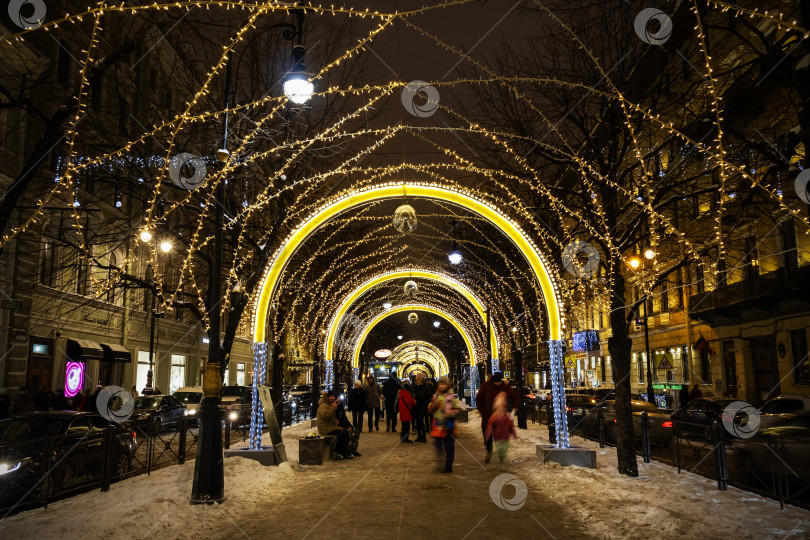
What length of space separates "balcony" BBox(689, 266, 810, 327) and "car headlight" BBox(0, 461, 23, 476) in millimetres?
24402

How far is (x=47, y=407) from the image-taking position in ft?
65.0

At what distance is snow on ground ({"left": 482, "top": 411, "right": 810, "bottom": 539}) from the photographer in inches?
307

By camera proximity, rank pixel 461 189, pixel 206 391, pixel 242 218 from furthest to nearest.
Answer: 1. pixel 242 218
2. pixel 461 189
3. pixel 206 391

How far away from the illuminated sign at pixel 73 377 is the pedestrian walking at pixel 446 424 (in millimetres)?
20580

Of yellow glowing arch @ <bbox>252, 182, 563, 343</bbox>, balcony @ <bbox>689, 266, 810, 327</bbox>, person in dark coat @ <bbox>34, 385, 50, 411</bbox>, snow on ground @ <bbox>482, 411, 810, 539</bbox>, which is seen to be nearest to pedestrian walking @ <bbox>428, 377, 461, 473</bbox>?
snow on ground @ <bbox>482, 411, 810, 539</bbox>

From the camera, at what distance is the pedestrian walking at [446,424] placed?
12789 millimetres

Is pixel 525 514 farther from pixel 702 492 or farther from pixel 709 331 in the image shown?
pixel 709 331

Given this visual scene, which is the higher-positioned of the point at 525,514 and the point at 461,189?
the point at 461,189

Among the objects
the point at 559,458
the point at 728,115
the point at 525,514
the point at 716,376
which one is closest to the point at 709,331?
the point at 716,376

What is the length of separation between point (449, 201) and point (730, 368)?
931 inches

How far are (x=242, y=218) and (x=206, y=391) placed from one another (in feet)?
24.7

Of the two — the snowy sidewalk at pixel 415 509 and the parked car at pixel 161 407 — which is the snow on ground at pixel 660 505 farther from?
the parked car at pixel 161 407

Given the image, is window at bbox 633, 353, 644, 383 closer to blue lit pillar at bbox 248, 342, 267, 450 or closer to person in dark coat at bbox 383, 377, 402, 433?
person in dark coat at bbox 383, 377, 402, 433

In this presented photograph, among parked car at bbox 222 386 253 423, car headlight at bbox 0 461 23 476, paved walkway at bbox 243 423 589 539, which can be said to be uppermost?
parked car at bbox 222 386 253 423
